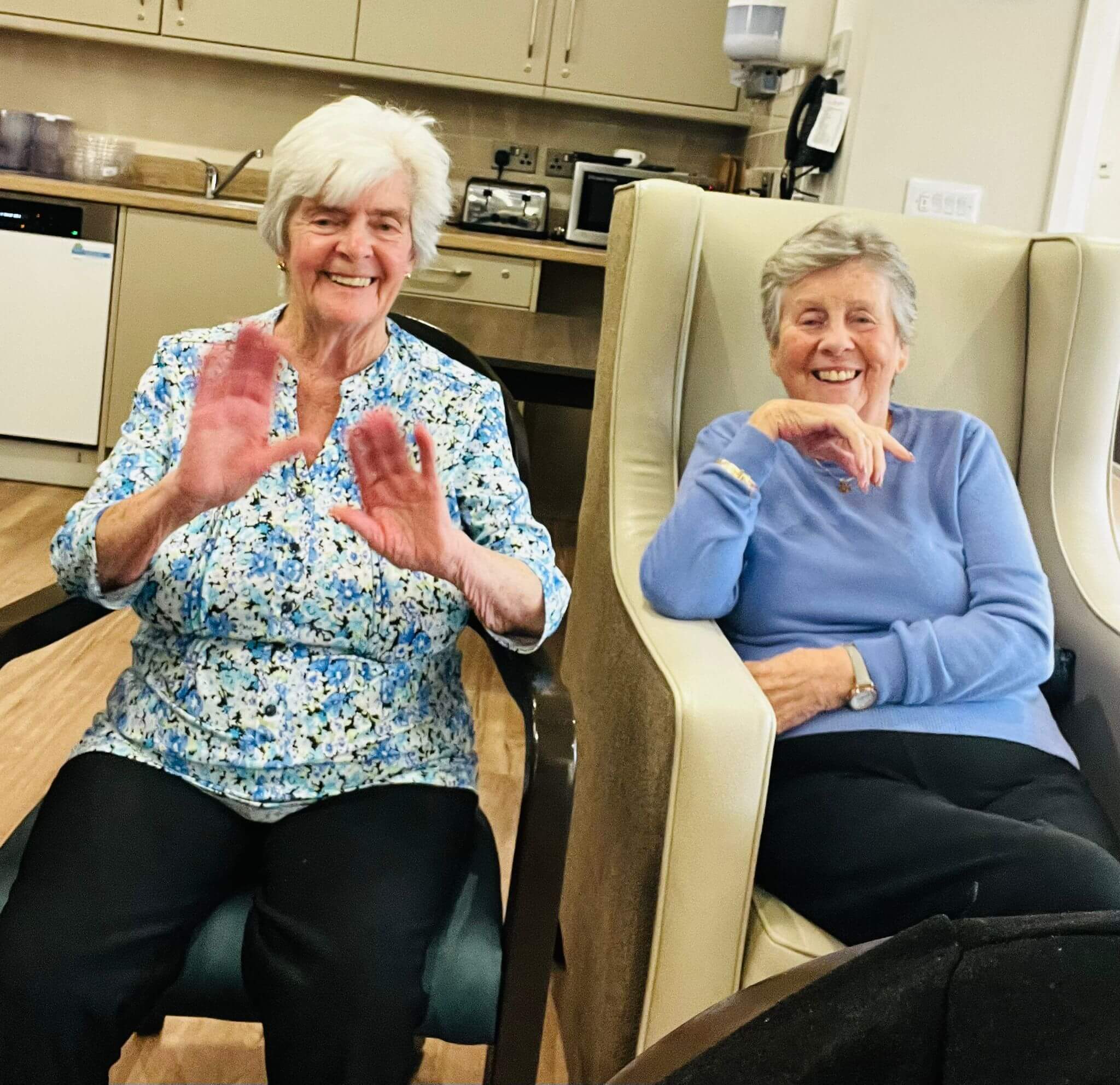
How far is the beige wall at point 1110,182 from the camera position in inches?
201

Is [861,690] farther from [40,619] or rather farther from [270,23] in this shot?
[270,23]

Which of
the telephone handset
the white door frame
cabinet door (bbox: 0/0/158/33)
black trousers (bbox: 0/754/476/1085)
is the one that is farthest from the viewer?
cabinet door (bbox: 0/0/158/33)

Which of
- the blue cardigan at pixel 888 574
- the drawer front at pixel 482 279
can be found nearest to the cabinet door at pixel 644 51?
the drawer front at pixel 482 279

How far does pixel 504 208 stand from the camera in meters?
4.55

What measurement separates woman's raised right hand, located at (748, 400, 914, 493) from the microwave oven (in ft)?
9.56

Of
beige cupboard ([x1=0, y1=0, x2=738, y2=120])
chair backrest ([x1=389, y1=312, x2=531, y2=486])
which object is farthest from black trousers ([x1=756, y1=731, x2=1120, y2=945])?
beige cupboard ([x1=0, y1=0, x2=738, y2=120])

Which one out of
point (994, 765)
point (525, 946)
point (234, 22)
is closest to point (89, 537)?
point (525, 946)

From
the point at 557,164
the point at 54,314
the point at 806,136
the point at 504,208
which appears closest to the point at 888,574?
the point at 806,136

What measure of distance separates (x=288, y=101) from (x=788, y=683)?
3837 mm

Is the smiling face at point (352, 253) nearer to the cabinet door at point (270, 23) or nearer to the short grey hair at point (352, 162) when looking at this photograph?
the short grey hair at point (352, 162)

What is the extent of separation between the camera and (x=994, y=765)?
4.84 feet

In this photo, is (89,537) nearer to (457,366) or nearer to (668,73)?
(457,366)

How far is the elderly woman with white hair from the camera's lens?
1148 mm

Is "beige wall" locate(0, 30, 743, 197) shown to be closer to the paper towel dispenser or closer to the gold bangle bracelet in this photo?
the paper towel dispenser
